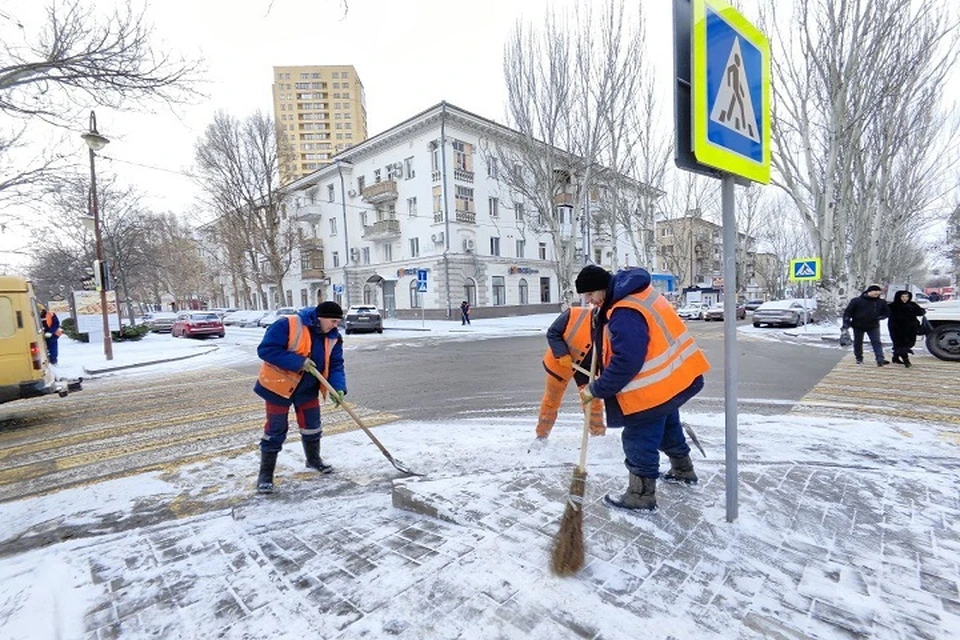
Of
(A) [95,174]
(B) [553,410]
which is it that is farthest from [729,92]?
(A) [95,174]

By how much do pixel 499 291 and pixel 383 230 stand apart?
9762 millimetres

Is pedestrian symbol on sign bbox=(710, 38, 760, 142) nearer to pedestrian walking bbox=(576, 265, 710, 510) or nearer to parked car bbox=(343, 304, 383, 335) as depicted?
pedestrian walking bbox=(576, 265, 710, 510)

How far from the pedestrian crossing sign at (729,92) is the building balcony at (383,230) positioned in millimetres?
32100

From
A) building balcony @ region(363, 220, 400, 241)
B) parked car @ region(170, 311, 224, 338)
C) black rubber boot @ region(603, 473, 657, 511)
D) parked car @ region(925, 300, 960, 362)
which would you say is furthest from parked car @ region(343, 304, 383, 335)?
black rubber boot @ region(603, 473, 657, 511)

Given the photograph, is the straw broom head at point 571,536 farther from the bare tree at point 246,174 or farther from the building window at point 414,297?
the bare tree at point 246,174

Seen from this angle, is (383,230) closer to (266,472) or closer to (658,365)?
(266,472)

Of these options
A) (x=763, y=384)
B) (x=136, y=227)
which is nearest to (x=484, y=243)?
(x=136, y=227)

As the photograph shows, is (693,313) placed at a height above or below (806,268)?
below

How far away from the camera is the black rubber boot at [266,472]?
3.67 m

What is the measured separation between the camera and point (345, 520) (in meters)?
3.01

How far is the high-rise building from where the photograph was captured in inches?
3563

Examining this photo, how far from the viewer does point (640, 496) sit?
9.64ft

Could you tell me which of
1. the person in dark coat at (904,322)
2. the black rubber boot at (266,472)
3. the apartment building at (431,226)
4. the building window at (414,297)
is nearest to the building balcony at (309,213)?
the apartment building at (431,226)

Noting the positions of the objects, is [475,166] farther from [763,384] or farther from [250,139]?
[763,384]
